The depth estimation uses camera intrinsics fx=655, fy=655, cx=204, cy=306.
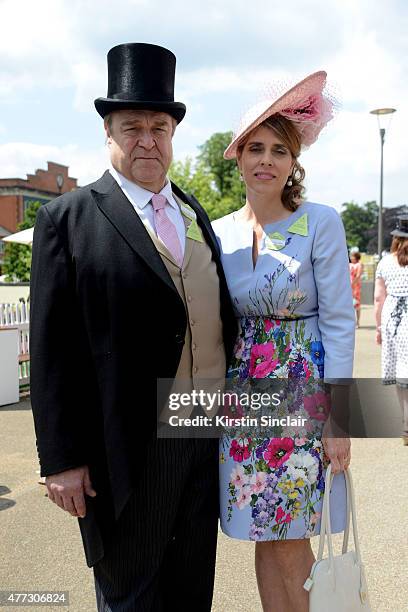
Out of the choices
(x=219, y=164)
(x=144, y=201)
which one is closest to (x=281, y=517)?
(x=144, y=201)

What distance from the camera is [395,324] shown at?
5723mm

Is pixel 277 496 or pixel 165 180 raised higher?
pixel 165 180

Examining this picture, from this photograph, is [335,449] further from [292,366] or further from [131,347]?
[131,347]

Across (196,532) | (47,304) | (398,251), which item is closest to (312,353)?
(196,532)

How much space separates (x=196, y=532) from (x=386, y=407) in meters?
4.87

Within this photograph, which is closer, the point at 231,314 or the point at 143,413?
the point at 143,413

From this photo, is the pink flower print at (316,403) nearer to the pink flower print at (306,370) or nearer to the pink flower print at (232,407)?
the pink flower print at (306,370)

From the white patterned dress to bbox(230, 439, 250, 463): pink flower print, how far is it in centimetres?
362

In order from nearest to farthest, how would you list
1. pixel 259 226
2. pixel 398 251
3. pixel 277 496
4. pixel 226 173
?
pixel 277 496, pixel 259 226, pixel 398 251, pixel 226 173

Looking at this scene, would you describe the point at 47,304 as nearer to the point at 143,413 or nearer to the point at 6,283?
the point at 143,413

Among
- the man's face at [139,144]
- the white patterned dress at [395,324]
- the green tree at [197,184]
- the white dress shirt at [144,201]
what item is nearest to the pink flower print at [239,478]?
the white dress shirt at [144,201]

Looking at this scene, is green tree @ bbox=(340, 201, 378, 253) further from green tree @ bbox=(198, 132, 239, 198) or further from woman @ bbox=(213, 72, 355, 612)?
woman @ bbox=(213, 72, 355, 612)

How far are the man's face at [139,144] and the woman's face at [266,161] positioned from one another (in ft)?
1.15

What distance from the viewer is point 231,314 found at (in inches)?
91.5
